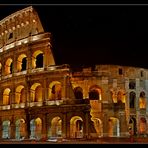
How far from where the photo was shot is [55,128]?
87.5ft

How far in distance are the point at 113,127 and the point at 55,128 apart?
5198 millimetres

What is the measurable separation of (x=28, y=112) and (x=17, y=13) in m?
8.32

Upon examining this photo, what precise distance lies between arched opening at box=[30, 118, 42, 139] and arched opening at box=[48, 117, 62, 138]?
97 centimetres

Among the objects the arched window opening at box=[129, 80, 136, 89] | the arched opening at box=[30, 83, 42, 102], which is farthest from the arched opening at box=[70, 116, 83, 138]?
the arched window opening at box=[129, 80, 136, 89]

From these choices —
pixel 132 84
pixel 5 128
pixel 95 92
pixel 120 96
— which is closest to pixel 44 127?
pixel 5 128

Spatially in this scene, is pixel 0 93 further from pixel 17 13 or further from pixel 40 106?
pixel 17 13

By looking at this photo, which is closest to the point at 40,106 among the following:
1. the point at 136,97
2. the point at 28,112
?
the point at 28,112

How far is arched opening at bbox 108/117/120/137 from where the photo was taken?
28.3 metres

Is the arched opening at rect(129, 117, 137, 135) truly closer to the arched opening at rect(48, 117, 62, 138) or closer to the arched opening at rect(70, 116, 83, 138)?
the arched opening at rect(70, 116, 83, 138)

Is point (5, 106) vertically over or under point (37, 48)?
under

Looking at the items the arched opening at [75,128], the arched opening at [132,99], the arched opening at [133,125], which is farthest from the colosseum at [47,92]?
the arched opening at [133,125]

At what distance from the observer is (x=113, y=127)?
94.8 ft

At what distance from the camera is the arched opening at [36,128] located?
2669cm
